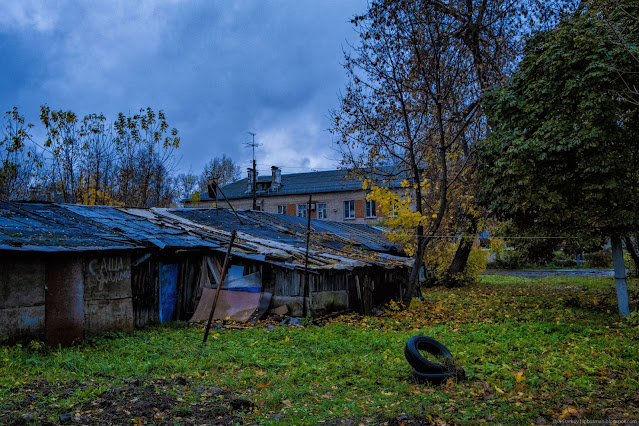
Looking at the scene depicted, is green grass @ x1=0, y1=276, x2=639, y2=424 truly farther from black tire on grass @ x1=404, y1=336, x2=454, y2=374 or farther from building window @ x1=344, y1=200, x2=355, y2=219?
building window @ x1=344, y1=200, x2=355, y2=219

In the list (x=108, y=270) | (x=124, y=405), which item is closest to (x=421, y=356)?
(x=124, y=405)

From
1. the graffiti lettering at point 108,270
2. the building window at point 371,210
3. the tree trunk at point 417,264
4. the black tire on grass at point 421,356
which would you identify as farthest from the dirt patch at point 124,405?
the building window at point 371,210

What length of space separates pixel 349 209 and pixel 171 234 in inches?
1094

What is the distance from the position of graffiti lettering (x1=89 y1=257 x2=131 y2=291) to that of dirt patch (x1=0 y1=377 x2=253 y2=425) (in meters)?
4.53

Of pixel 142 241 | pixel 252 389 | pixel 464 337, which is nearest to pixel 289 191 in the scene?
pixel 142 241

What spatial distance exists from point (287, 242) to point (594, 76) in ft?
35.2

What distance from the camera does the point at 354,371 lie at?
7.85m

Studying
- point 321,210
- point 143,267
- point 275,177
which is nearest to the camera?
point 143,267

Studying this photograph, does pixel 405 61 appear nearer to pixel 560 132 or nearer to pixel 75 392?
pixel 560 132

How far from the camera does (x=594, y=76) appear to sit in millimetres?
11211

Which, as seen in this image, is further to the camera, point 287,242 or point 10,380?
point 287,242

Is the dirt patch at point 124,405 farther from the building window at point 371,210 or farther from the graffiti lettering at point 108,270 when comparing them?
the building window at point 371,210

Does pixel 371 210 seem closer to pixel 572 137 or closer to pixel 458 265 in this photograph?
pixel 458 265

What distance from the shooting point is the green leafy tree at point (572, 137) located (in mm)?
11352
